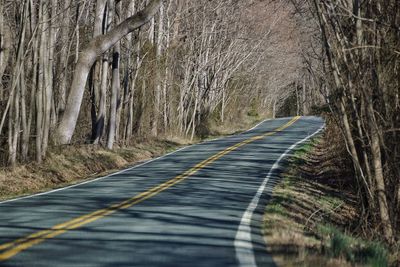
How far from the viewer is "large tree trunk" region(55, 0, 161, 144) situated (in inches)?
947

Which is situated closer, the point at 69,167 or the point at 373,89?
the point at 373,89

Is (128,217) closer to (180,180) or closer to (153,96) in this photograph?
(180,180)

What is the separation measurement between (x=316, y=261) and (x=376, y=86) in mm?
5595

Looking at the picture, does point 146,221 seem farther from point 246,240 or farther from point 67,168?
point 67,168

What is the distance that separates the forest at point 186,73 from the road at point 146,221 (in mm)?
2729

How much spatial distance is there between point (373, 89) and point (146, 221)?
5076 millimetres

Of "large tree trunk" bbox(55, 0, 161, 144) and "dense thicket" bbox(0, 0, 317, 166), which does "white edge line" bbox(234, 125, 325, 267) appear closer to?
"dense thicket" bbox(0, 0, 317, 166)

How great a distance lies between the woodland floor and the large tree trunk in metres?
8.10

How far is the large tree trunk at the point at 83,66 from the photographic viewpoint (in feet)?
78.9

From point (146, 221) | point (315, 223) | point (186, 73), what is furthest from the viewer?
point (186, 73)

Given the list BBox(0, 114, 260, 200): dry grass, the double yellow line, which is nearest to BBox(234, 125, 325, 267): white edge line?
the double yellow line

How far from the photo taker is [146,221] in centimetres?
1110

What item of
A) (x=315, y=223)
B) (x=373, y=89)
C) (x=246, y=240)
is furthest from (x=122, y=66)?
(x=246, y=240)

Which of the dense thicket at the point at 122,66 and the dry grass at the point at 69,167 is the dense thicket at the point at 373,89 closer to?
the dense thicket at the point at 122,66
